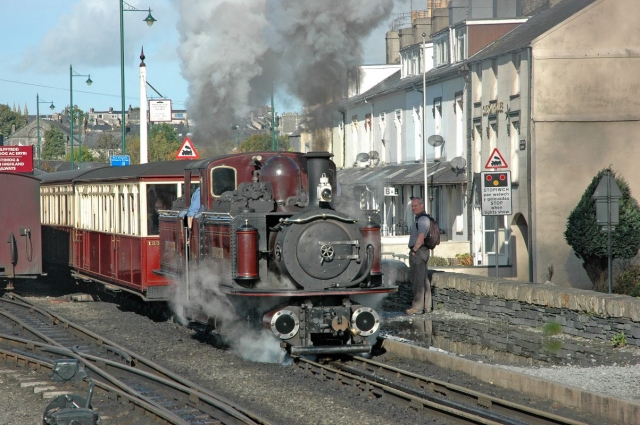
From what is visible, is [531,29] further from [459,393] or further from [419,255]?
[459,393]

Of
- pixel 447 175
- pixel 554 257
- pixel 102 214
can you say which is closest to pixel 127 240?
pixel 102 214

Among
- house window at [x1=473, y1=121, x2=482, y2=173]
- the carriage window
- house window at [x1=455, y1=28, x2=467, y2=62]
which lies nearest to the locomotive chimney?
the carriage window

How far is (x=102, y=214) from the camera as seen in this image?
66.4ft

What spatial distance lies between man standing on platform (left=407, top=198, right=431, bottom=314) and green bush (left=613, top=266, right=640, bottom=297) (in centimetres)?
460

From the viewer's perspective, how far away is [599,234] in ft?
73.2

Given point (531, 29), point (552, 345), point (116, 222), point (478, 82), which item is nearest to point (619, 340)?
point (552, 345)

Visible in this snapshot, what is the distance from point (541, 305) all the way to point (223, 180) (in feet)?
18.2

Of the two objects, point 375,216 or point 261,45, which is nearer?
point 375,216

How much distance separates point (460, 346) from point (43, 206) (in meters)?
16.9

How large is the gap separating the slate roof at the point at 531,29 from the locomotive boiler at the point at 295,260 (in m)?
16.7

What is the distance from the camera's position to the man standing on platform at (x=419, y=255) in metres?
16.8

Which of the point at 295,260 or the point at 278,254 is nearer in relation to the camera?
the point at 295,260

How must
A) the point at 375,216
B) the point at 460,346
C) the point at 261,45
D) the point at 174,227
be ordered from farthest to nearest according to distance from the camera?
the point at 261,45
the point at 174,227
the point at 460,346
the point at 375,216

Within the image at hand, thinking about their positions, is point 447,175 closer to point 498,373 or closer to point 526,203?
point 526,203
